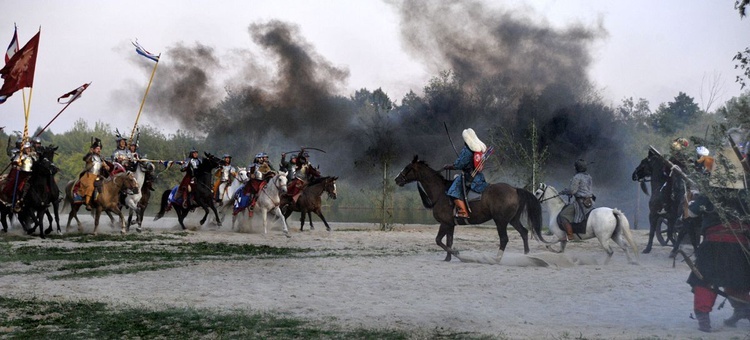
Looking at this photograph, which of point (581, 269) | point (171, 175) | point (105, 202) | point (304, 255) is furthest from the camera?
point (171, 175)

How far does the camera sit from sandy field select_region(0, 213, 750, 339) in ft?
31.2

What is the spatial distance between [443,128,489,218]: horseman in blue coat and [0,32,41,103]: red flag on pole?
1386 cm

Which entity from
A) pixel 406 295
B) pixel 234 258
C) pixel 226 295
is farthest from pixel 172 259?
pixel 406 295

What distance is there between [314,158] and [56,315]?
34.9 metres

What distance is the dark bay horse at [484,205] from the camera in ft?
55.8

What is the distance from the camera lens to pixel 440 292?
40.6ft

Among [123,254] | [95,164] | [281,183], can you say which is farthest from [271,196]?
[123,254]

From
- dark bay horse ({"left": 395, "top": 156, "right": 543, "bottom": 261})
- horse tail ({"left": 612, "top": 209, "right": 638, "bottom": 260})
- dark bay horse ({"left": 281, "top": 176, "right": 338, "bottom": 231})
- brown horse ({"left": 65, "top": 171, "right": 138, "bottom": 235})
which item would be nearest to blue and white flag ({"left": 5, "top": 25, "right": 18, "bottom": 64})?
brown horse ({"left": 65, "top": 171, "right": 138, "bottom": 235})

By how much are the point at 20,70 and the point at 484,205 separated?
14.9m

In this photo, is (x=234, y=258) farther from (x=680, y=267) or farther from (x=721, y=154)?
(x=721, y=154)

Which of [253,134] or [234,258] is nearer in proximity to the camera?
[234,258]

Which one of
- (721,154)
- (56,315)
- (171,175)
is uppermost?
(171,175)

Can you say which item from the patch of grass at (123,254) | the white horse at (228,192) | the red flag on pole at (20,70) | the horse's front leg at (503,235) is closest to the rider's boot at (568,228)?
the horse's front leg at (503,235)

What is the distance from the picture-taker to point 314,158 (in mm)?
44625
